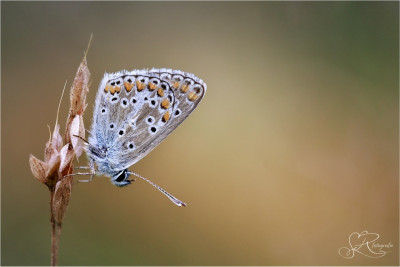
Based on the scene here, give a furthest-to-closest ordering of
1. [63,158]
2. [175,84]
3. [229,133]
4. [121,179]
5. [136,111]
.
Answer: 1. [229,133]
2. [175,84]
3. [136,111]
4. [121,179]
5. [63,158]

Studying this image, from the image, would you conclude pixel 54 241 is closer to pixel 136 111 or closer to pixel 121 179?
pixel 121 179

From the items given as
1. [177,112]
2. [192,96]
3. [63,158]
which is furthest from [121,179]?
[63,158]

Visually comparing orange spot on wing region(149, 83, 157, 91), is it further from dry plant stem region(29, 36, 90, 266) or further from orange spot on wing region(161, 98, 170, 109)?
dry plant stem region(29, 36, 90, 266)

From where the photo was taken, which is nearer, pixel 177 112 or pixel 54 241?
pixel 54 241

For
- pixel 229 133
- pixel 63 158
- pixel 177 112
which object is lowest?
pixel 229 133

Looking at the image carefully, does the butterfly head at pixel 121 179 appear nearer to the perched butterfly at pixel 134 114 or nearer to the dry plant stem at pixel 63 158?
the perched butterfly at pixel 134 114

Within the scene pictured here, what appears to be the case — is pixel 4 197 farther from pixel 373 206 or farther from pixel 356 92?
pixel 356 92

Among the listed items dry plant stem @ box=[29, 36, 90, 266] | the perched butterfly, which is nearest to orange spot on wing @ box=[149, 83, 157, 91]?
the perched butterfly
